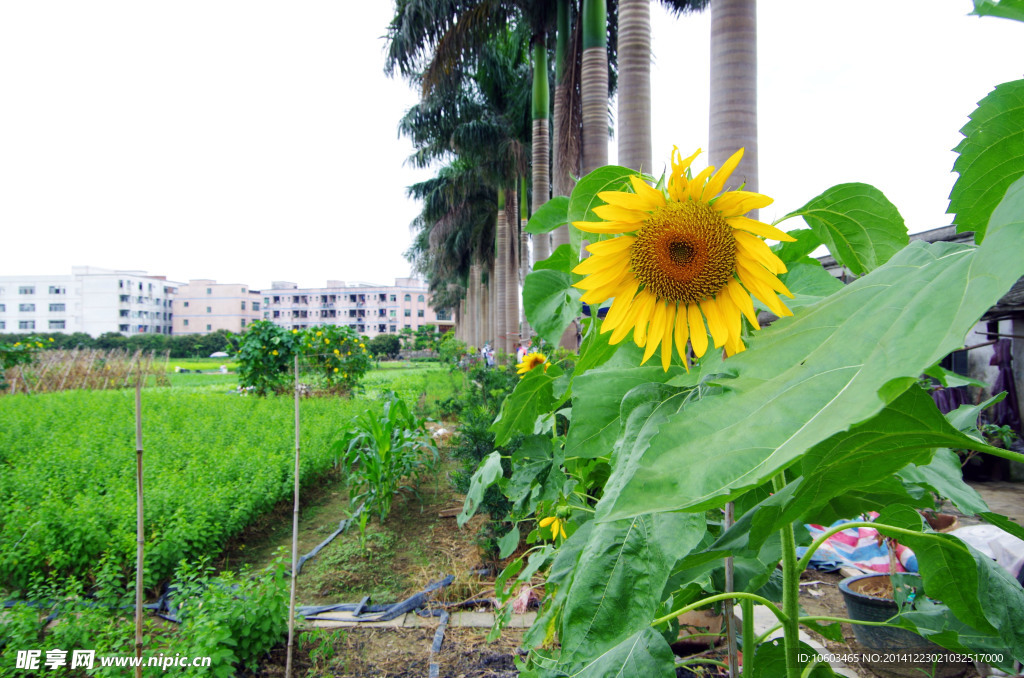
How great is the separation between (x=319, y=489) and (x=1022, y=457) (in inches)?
267

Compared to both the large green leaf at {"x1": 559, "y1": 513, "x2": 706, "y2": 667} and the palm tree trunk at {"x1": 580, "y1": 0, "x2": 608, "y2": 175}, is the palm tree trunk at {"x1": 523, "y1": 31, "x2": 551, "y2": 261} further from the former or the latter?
the large green leaf at {"x1": 559, "y1": 513, "x2": 706, "y2": 667}

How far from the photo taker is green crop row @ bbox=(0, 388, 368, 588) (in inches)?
144

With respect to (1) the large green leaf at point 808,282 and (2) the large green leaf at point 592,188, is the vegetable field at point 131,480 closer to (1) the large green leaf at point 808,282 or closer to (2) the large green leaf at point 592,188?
(2) the large green leaf at point 592,188

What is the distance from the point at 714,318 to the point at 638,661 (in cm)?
43

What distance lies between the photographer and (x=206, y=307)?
76.5 m

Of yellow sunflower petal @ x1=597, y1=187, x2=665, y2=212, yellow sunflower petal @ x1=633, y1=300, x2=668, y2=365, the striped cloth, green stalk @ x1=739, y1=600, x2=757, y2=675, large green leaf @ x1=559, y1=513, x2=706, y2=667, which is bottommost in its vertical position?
the striped cloth

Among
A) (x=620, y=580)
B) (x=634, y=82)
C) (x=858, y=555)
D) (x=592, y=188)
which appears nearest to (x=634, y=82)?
(x=634, y=82)

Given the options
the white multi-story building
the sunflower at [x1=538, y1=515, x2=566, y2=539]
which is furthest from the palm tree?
the white multi-story building

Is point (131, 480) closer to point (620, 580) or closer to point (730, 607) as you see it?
point (730, 607)

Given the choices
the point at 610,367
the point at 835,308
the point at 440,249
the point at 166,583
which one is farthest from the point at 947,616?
the point at 440,249

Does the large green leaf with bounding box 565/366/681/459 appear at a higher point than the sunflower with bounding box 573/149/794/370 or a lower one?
lower

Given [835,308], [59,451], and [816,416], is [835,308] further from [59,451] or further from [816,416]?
[59,451]

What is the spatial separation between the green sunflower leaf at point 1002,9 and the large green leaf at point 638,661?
0.66m

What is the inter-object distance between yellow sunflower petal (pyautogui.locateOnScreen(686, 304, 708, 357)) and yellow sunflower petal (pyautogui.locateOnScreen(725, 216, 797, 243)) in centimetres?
10
